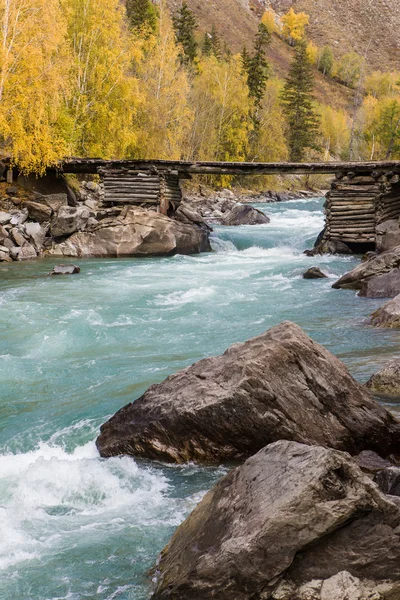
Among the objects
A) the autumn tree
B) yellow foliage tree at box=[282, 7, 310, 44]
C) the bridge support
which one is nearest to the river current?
the bridge support

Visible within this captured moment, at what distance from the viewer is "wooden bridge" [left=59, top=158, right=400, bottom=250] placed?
20766 millimetres

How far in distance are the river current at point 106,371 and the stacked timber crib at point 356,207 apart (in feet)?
7.18

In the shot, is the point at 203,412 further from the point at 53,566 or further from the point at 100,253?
the point at 100,253

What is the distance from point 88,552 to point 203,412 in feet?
5.41

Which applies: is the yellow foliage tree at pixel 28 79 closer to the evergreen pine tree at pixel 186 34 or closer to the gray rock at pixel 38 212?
the gray rock at pixel 38 212

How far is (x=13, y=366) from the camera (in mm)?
8867

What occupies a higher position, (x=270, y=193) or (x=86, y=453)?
(x=270, y=193)

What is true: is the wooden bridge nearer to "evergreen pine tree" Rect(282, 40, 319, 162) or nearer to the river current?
the river current

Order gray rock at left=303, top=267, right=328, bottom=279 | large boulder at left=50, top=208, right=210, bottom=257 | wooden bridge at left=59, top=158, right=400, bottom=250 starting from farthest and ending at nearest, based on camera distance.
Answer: wooden bridge at left=59, top=158, right=400, bottom=250, large boulder at left=50, top=208, right=210, bottom=257, gray rock at left=303, top=267, right=328, bottom=279

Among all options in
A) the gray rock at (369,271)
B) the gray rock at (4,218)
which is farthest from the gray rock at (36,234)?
the gray rock at (369,271)

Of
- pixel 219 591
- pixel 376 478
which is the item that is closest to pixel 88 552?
pixel 219 591

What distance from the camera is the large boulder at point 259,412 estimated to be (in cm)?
553

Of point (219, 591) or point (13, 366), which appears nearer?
point (219, 591)

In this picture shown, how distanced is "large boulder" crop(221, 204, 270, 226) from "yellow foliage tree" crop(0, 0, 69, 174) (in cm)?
1143
